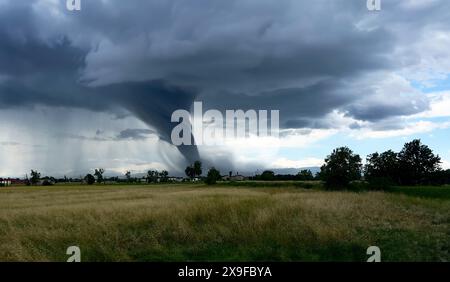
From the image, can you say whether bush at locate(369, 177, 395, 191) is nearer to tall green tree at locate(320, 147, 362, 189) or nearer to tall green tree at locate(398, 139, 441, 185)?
tall green tree at locate(320, 147, 362, 189)

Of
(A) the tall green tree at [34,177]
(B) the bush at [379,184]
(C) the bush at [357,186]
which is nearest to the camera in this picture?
(B) the bush at [379,184]

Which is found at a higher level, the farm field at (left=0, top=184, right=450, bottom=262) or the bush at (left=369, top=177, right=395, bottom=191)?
the farm field at (left=0, top=184, right=450, bottom=262)

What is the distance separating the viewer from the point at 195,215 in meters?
15.9

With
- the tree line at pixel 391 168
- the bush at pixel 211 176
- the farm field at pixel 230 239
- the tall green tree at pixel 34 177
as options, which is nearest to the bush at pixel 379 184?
the tree line at pixel 391 168

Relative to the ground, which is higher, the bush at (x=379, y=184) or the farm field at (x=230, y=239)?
the farm field at (x=230, y=239)

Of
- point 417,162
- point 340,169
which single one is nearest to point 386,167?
point 417,162

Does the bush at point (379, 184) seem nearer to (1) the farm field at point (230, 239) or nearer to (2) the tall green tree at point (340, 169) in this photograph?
(2) the tall green tree at point (340, 169)

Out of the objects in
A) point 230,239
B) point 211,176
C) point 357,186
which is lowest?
point 357,186

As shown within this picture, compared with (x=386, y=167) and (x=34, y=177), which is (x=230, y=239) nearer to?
(x=386, y=167)

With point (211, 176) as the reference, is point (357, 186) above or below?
below

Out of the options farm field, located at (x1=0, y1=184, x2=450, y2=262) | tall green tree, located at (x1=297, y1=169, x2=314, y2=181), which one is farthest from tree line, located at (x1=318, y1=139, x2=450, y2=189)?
farm field, located at (x1=0, y1=184, x2=450, y2=262)
